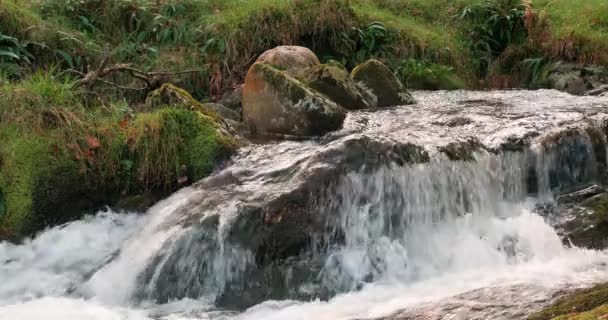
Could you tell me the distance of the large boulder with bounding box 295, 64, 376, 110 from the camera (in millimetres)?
9156

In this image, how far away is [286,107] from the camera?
320 inches

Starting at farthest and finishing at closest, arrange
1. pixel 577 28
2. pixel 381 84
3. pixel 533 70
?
1. pixel 577 28
2. pixel 533 70
3. pixel 381 84

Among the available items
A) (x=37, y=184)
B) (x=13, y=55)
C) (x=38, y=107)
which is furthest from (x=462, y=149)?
(x=13, y=55)

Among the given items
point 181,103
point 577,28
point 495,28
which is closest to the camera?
point 181,103

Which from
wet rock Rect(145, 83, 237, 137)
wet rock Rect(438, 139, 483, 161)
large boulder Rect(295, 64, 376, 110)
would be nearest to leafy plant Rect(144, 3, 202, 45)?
large boulder Rect(295, 64, 376, 110)

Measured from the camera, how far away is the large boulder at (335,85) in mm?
9156

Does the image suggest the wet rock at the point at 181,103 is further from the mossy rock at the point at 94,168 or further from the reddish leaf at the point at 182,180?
the reddish leaf at the point at 182,180

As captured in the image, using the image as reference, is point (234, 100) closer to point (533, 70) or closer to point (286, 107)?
point (286, 107)

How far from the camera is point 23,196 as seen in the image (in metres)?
6.71

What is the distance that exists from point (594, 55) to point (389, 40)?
390 centimetres

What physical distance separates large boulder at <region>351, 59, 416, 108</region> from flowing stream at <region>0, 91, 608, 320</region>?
2.23 metres

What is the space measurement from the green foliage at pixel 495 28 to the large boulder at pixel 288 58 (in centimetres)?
448

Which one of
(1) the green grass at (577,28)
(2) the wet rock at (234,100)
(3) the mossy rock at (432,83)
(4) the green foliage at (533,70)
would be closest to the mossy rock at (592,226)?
(2) the wet rock at (234,100)

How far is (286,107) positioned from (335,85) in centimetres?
133
